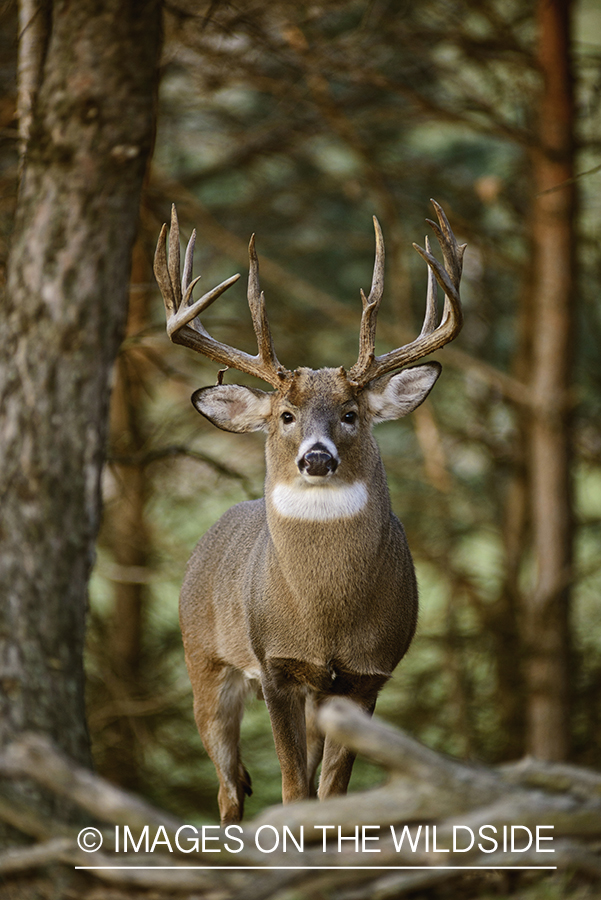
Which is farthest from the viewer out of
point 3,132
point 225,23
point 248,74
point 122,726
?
point 122,726

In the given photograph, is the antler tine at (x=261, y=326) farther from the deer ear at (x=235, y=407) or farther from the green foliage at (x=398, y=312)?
the green foliage at (x=398, y=312)

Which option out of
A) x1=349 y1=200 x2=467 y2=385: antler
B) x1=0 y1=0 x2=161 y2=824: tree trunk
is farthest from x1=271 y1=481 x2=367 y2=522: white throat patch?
x1=0 y1=0 x2=161 y2=824: tree trunk

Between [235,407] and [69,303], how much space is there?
2.88 feet

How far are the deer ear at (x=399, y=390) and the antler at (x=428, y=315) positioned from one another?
0.17 ft

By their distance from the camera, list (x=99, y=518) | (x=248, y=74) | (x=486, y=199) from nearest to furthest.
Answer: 1. (x=99, y=518)
2. (x=248, y=74)
3. (x=486, y=199)

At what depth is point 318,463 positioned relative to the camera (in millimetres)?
4129

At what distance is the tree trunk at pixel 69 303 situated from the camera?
14.1 feet

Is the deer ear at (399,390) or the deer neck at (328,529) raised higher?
A: the deer ear at (399,390)

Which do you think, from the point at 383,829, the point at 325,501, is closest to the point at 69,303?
the point at 325,501

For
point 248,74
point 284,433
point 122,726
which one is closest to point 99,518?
point 284,433

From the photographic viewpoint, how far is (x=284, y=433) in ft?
15.0

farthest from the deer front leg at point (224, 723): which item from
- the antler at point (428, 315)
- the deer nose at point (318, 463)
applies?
the antler at point (428, 315)

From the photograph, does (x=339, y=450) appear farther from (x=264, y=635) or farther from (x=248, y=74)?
(x=248, y=74)

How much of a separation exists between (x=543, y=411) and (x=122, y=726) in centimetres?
538
